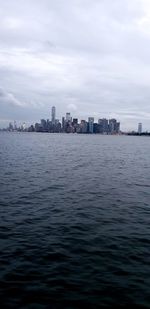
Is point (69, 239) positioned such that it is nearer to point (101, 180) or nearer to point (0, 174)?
point (101, 180)

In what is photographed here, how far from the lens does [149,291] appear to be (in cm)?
1468

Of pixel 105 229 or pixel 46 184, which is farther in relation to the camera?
pixel 46 184

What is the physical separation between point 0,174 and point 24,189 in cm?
1394

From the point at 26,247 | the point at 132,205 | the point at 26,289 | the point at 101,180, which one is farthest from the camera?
the point at 101,180

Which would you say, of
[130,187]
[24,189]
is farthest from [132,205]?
[24,189]

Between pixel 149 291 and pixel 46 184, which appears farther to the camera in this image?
pixel 46 184

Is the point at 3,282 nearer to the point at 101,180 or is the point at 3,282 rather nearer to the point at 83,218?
the point at 83,218

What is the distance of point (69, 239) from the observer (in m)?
20.8

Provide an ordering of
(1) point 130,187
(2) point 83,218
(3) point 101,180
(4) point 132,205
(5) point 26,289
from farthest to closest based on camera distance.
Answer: (3) point 101,180, (1) point 130,187, (4) point 132,205, (2) point 83,218, (5) point 26,289

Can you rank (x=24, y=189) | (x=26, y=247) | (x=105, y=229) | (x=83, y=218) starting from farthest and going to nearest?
(x=24, y=189), (x=83, y=218), (x=105, y=229), (x=26, y=247)

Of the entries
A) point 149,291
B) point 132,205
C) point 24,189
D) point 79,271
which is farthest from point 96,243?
point 24,189

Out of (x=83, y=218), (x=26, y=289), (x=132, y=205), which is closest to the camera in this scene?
(x=26, y=289)

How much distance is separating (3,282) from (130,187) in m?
28.7

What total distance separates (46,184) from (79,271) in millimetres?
25827
